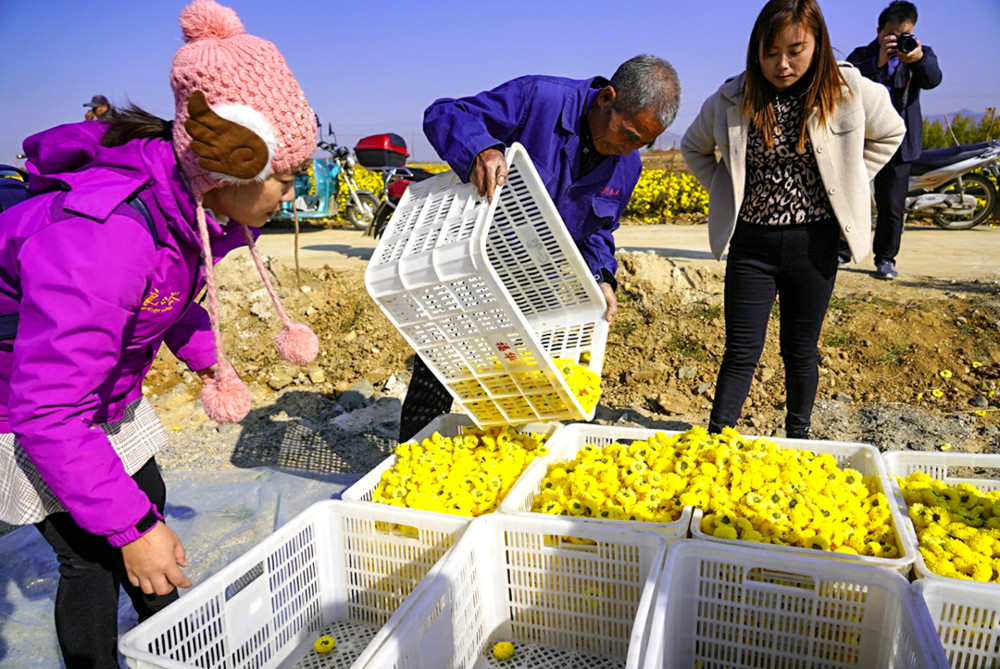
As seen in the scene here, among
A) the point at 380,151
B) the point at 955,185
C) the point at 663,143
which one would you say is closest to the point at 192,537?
the point at 380,151

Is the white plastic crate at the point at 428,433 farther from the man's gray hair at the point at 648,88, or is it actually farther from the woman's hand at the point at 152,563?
the man's gray hair at the point at 648,88

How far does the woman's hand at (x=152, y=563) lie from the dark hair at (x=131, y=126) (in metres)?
0.86

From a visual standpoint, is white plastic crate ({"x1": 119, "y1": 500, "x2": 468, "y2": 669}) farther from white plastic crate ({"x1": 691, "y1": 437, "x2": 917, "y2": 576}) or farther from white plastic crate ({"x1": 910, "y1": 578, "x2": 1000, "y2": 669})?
white plastic crate ({"x1": 910, "y1": 578, "x2": 1000, "y2": 669})

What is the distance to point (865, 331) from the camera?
15.0 ft

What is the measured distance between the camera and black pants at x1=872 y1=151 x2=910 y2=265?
5.34 metres

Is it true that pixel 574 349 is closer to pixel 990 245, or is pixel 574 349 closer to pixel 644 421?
pixel 644 421

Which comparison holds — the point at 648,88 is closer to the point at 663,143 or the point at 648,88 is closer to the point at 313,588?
the point at 313,588

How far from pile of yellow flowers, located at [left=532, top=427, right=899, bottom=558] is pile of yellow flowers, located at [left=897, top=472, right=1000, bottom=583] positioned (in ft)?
0.29

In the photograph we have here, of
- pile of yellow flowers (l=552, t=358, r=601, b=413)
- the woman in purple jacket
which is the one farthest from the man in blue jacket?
the woman in purple jacket

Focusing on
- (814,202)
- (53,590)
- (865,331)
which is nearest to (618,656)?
(814,202)

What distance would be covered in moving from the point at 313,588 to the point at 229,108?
4.33 ft

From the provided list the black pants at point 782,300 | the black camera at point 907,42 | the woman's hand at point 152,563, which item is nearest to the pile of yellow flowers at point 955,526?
the black pants at point 782,300

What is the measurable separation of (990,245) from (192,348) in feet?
28.2

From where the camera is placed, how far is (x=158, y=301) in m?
1.48
